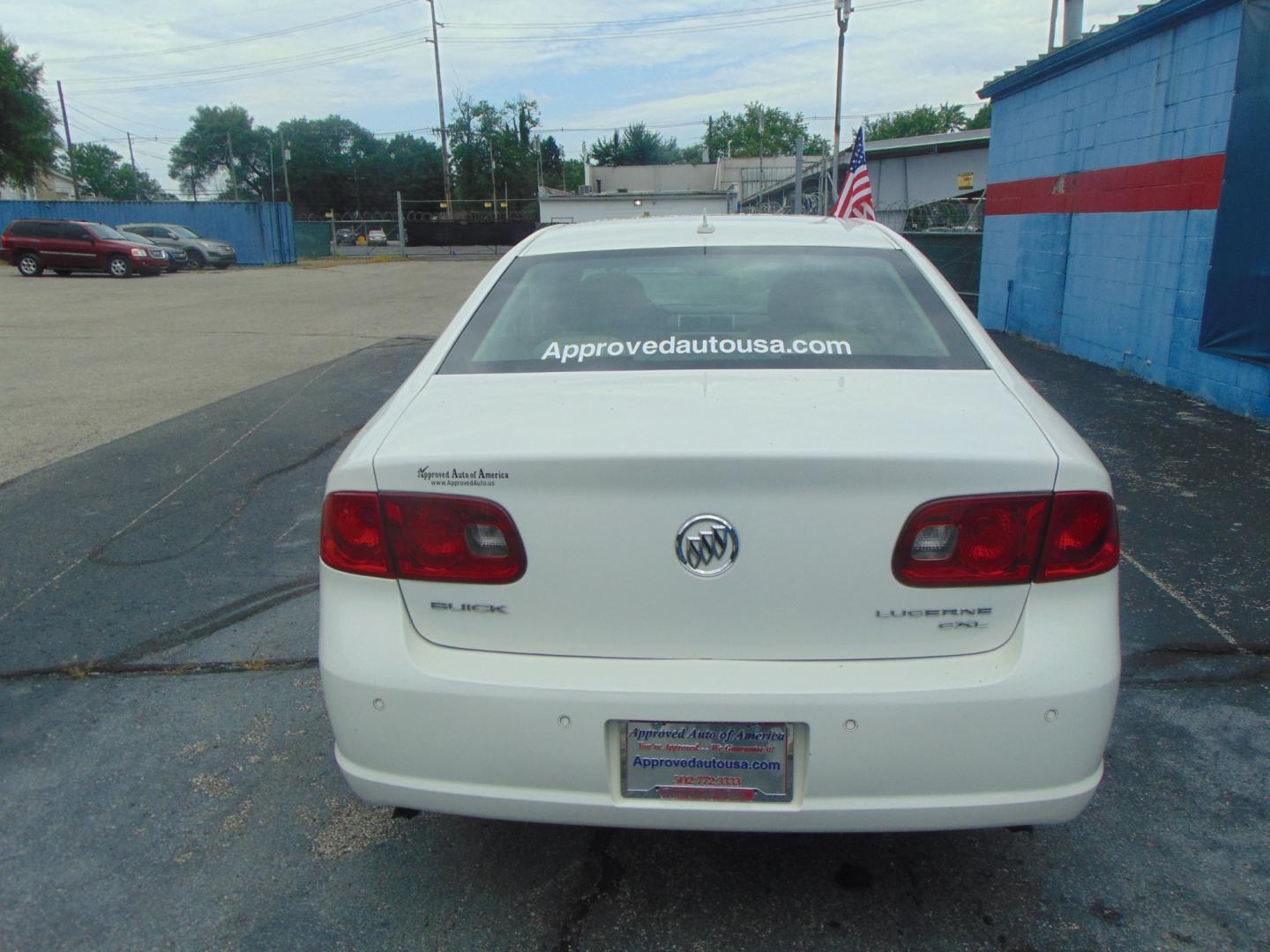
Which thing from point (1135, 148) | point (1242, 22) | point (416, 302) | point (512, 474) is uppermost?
point (1242, 22)

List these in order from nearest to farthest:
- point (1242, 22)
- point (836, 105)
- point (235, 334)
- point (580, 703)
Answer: point (580, 703)
point (1242, 22)
point (235, 334)
point (836, 105)

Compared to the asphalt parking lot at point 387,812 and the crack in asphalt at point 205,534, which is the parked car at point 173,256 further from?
the asphalt parking lot at point 387,812

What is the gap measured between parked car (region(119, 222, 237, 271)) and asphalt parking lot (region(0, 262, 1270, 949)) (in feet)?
98.6

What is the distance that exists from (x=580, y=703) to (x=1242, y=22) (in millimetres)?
8469

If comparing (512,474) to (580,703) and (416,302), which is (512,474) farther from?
(416,302)

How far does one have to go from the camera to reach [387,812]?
9.64 ft

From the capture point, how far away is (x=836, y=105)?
97.1 feet

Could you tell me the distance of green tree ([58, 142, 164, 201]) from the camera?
4402 inches

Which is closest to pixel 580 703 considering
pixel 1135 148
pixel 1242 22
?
pixel 1242 22

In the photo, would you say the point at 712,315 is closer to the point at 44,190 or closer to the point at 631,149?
the point at 44,190

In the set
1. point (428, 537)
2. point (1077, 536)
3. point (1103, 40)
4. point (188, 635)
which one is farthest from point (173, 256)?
point (1077, 536)

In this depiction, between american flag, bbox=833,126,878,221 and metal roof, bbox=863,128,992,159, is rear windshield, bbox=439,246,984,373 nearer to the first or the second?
american flag, bbox=833,126,878,221

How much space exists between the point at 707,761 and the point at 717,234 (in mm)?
1906

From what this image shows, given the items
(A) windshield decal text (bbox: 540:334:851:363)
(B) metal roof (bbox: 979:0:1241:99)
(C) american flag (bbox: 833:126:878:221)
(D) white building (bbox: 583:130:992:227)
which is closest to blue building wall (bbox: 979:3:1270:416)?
(B) metal roof (bbox: 979:0:1241:99)
